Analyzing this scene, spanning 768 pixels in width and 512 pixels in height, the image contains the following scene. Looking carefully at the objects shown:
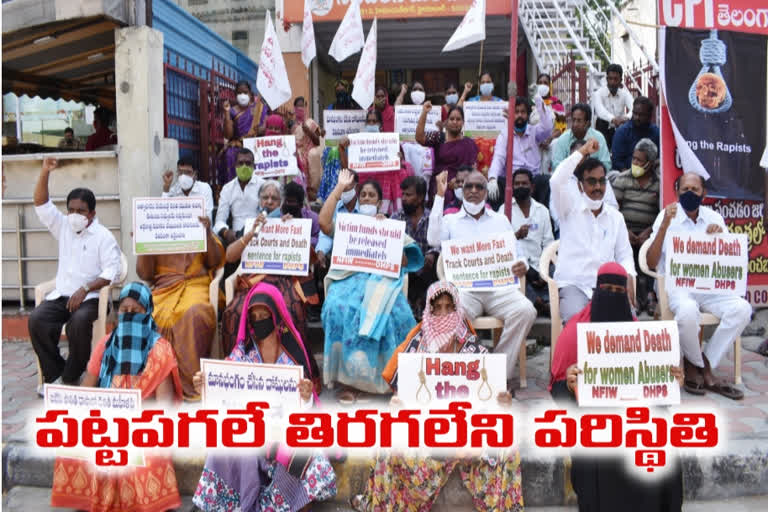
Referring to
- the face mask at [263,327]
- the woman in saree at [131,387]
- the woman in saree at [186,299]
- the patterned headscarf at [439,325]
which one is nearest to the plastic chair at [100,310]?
the woman in saree at [186,299]

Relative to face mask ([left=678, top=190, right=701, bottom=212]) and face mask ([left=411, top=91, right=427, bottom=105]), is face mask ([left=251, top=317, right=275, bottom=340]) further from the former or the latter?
face mask ([left=411, top=91, right=427, bottom=105])

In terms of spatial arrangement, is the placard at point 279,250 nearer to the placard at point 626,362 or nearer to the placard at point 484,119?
the placard at point 626,362

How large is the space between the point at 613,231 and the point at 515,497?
91.4 inches

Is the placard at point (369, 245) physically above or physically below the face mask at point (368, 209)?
below

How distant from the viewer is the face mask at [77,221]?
5.14 meters

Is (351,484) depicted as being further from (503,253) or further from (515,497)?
(503,253)

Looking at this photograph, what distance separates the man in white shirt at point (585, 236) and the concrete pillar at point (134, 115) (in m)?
4.05

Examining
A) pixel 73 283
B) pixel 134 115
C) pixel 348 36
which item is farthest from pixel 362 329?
pixel 348 36

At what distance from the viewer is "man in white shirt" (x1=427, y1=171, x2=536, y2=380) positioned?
187 inches

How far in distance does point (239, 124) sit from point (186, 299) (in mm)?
4298

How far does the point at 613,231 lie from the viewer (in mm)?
4984

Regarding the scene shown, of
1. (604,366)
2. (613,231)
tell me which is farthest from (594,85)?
(604,366)

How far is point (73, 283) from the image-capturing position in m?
5.22

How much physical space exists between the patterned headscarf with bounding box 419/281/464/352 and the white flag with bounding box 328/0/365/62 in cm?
470
